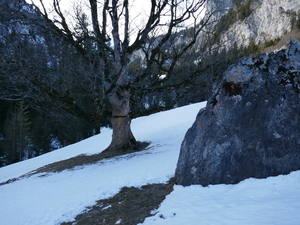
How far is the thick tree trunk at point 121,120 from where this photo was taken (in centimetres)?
970

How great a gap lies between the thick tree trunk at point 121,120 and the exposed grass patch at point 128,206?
536 centimetres

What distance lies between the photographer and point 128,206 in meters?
3.81

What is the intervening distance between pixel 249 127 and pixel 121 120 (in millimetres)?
6753

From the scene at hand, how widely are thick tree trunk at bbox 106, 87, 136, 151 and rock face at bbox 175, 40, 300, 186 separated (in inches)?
228

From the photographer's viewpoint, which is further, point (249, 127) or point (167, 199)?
point (249, 127)

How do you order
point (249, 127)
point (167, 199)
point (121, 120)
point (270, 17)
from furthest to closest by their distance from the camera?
point (270, 17) < point (121, 120) < point (249, 127) < point (167, 199)

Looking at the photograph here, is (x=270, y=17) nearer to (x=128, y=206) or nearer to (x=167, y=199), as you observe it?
(x=167, y=199)

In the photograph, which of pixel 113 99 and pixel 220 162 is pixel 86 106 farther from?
pixel 220 162

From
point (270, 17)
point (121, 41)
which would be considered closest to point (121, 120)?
point (121, 41)

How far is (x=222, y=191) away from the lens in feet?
11.7

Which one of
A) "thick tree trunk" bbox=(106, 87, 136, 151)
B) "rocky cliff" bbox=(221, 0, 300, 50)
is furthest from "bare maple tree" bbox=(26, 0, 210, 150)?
"rocky cliff" bbox=(221, 0, 300, 50)

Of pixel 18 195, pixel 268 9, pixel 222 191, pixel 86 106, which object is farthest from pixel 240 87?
pixel 268 9

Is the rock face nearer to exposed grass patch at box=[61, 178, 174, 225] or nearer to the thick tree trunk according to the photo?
exposed grass patch at box=[61, 178, 174, 225]

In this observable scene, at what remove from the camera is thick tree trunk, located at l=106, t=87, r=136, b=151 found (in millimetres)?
9695
